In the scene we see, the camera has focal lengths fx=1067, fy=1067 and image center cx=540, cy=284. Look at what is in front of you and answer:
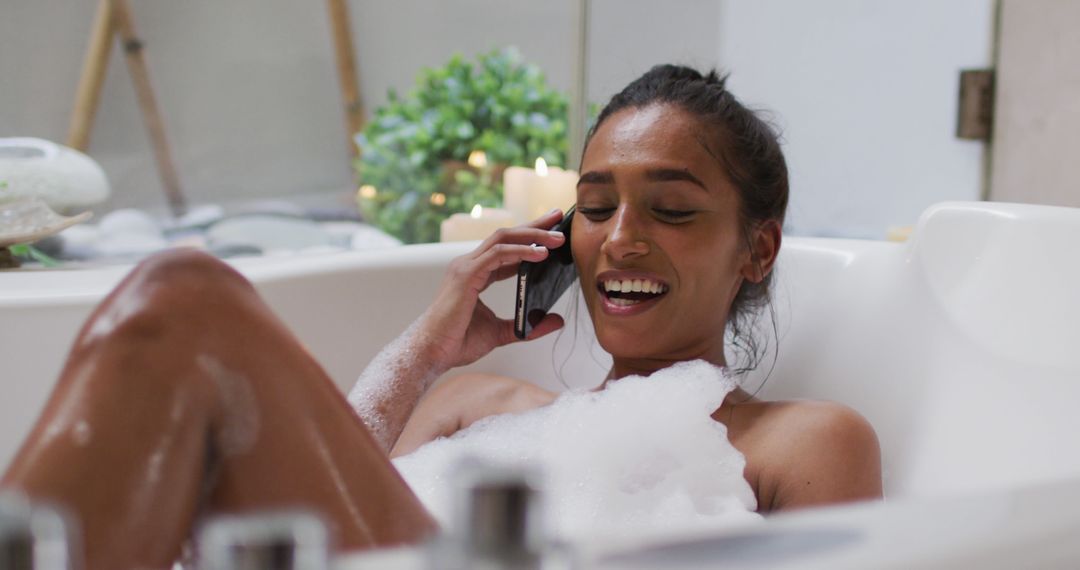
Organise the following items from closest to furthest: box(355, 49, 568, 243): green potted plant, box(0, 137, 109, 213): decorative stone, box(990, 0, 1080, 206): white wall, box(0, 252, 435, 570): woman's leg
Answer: box(0, 252, 435, 570): woman's leg, box(0, 137, 109, 213): decorative stone, box(990, 0, 1080, 206): white wall, box(355, 49, 568, 243): green potted plant

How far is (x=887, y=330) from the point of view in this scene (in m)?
1.40

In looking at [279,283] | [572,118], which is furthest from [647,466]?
[572,118]

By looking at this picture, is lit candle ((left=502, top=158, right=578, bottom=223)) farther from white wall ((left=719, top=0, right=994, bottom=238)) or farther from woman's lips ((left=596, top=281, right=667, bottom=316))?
woman's lips ((left=596, top=281, right=667, bottom=316))

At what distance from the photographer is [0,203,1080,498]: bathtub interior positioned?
116 cm

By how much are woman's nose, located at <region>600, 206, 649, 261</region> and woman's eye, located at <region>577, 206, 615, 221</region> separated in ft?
0.13

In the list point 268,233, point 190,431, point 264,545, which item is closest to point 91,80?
point 268,233

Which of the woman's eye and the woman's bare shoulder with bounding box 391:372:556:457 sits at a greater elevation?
the woman's eye

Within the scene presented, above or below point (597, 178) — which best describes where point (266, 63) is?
above

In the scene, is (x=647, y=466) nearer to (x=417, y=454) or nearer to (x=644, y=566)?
(x=417, y=454)

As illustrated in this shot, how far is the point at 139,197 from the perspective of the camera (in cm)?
250

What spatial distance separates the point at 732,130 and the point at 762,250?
0.16 metres

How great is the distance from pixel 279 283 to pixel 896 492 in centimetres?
85

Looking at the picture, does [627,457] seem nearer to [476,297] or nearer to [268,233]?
[476,297]

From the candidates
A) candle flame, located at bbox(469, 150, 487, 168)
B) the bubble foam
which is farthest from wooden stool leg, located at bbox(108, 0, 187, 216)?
the bubble foam
